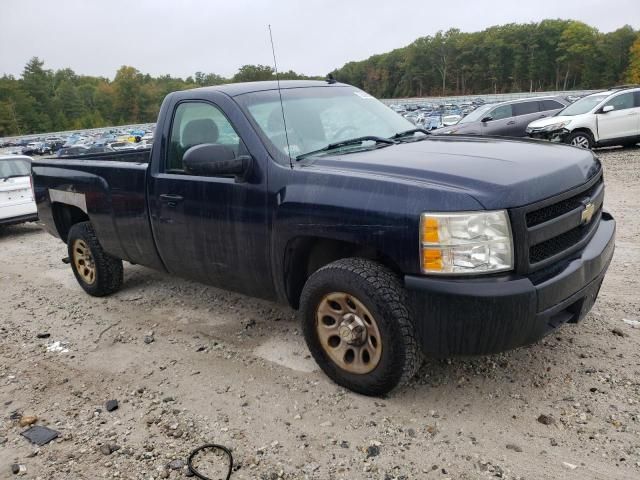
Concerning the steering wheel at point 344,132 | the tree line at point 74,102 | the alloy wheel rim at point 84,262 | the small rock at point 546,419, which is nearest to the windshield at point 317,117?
the steering wheel at point 344,132

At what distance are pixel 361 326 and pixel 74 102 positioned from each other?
490 ft

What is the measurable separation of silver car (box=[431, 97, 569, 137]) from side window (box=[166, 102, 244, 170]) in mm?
12137

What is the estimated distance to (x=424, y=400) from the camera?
10.8 ft

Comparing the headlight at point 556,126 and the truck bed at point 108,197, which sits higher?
the truck bed at point 108,197

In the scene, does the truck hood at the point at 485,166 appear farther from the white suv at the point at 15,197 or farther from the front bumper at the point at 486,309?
the white suv at the point at 15,197

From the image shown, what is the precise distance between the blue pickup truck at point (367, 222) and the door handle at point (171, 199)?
0.01 meters

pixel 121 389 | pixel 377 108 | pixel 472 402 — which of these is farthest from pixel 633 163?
pixel 121 389

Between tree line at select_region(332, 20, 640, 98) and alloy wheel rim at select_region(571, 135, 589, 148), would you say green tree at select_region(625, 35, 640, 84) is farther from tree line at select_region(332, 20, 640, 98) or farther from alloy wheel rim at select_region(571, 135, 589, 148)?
alloy wheel rim at select_region(571, 135, 589, 148)

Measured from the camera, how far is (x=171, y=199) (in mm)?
4195

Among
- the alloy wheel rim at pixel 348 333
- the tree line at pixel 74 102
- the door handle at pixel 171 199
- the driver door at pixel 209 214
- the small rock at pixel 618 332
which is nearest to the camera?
the alloy wheel rim at pixel 348 333

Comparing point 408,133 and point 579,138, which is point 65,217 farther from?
point 579,138

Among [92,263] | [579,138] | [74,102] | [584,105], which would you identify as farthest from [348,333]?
[74,102]

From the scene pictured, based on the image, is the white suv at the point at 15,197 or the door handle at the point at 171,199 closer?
the door handle at the point at 171,199

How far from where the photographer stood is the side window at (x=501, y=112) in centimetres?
1625
